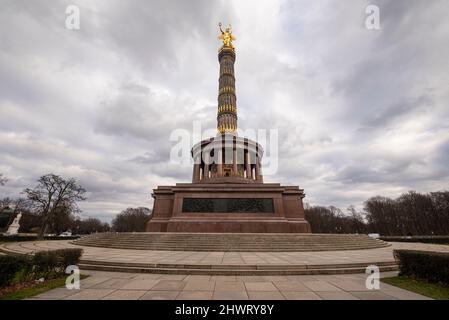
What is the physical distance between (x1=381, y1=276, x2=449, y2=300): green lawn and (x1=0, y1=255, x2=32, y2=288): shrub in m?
10.5

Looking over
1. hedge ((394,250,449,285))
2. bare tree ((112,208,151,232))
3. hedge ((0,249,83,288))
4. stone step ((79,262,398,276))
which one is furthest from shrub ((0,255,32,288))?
bare tree ((112,208,151,232))

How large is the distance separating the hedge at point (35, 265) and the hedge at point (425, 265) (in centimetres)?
1138

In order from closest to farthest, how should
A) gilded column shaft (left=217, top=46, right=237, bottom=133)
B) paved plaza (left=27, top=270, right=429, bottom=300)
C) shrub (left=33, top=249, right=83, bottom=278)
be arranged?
paved plaza (left=27, top=270, right=429, bottom=300)
shrub (left=33, top=249, right=83, bottom=278)
gilded column shaft (left=217, top=46, right=237, bottom=133)

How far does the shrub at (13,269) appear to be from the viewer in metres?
5.30

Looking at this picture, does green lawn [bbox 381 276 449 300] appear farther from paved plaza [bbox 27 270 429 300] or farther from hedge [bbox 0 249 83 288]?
hedge [bbox 0 249 83 288]

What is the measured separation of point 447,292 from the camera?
5.12 metres

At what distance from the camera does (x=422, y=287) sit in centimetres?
561

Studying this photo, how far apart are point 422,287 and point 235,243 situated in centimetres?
972

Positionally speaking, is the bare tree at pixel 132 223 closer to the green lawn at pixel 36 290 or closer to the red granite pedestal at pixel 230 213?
the red granite pedestal at pixel 230 213

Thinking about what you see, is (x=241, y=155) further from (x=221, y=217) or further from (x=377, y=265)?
(x=377, y=265)

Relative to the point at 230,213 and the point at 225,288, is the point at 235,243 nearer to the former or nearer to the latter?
the point at 230,213

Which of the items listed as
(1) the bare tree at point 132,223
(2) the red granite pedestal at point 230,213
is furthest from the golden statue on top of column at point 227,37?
(1) the bare tree at point 132,223

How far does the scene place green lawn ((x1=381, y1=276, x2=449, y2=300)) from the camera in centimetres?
498
